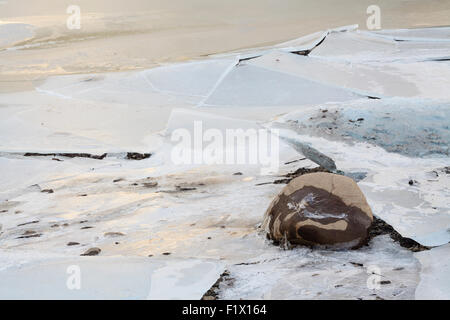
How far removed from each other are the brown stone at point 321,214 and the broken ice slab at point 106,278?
369 mm

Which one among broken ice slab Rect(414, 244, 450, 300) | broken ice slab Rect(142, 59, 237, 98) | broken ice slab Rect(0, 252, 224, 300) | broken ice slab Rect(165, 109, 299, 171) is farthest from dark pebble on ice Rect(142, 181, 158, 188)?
broken ice slab Rect(142, 59, 237, 98)

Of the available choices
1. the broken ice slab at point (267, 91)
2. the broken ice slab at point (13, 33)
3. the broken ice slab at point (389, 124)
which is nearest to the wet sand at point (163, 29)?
the broken ice slab at point (13, 33)

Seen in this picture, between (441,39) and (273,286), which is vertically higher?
(441,39)

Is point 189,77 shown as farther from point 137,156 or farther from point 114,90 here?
point 137,156

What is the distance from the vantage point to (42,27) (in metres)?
11.8

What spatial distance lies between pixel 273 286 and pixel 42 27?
11158 mm

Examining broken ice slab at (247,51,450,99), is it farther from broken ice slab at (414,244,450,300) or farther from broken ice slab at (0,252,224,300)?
broken ice slab at (0,252,224,300)

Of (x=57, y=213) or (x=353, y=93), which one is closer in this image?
(x=57, y=213)

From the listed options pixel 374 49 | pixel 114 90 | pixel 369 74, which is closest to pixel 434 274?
pixel 369 74

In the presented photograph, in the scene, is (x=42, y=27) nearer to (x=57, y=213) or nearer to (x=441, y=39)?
(x=441, y=39)

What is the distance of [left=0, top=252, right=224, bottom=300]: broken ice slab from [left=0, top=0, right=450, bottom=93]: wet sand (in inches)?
214

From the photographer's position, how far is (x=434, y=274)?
1.85 metres

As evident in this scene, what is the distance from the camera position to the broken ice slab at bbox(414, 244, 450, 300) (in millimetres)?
1697

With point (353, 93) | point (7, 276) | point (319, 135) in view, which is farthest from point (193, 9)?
point (7, 276)
